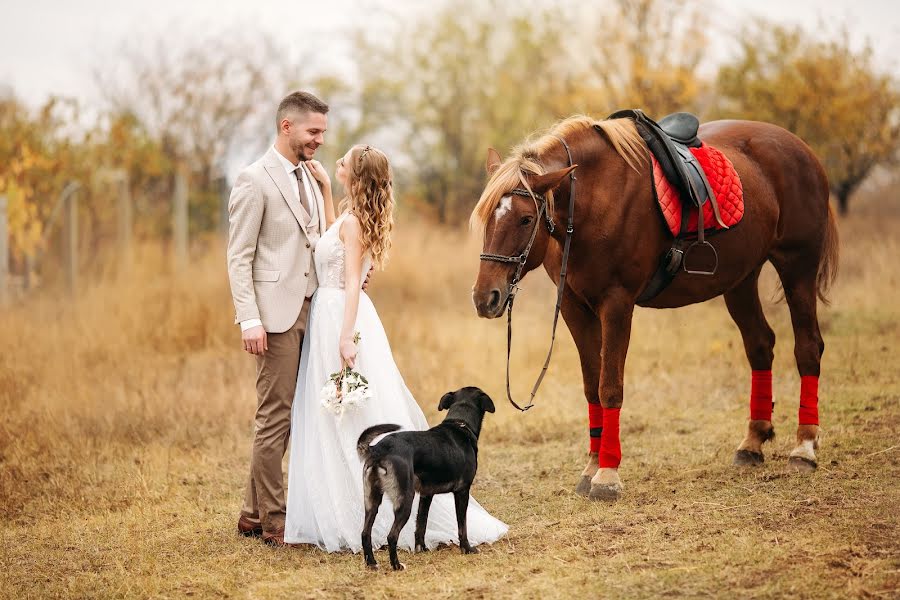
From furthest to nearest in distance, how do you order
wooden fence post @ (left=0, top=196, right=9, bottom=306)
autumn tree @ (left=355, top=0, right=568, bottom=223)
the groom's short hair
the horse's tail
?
autumn tree @ (left=355, top=0, right=568, bottom=223) → wooden fence post @ (left=0, top=196, right=9, bottom=306) → the horse's tail → the groom's short hair

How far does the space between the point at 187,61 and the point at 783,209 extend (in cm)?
1846

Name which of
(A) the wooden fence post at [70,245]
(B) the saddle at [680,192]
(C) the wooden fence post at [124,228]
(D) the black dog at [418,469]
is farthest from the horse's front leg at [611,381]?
(A) the wooden fence post at [70,245]

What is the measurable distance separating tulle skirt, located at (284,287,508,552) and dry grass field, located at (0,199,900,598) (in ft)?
0.46

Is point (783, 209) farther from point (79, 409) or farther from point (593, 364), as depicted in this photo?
point (79, 409)

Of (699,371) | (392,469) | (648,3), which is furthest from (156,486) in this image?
(648,3)

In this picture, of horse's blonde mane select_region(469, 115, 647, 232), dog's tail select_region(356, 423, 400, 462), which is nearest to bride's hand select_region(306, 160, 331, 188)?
horse's blonde mane select_region(469, 115, 647, 232)

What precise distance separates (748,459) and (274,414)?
3.05 meters

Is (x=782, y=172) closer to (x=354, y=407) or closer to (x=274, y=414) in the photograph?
(x=354, y=407)

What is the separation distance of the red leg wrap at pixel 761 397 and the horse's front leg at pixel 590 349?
1.18 meters

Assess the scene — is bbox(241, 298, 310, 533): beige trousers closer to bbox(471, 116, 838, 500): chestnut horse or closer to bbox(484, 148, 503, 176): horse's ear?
bbox(471, 116, 838, 500): chestnut horse

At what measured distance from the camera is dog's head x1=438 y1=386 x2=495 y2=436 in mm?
4723

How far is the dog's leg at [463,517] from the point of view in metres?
4.54

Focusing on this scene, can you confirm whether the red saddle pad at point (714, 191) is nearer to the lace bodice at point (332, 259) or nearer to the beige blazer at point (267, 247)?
the lace bodice at point (332, 259)

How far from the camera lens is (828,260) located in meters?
6.50
